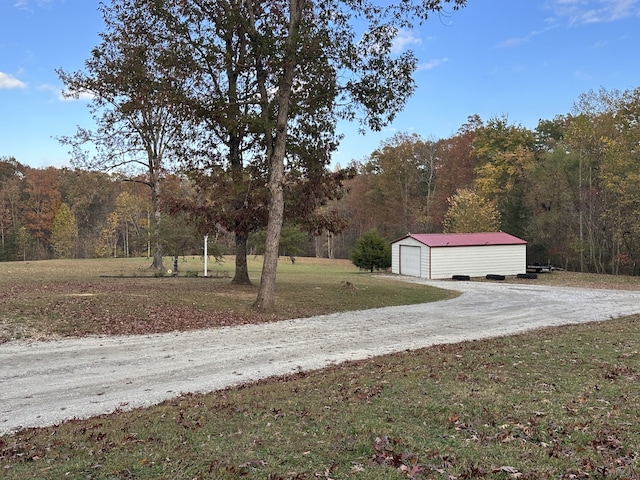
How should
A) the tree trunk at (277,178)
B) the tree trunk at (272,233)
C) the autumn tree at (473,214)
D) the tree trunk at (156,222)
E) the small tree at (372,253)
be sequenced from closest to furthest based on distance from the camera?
the tree trunk at (277,178) → the tree trunk at (272,233) → the tree trunk at (156,222) → the small tree at (372,253) → the autumn tree at (473,214)

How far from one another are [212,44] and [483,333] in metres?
10.5

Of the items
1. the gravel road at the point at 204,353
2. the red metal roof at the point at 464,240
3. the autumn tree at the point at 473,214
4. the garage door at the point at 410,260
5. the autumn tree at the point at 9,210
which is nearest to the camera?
the gravel road at the point at 204,353

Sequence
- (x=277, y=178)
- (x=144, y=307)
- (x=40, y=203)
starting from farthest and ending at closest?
(x=40, y=203)
(x=277, y=178)
(x=144, y=307)

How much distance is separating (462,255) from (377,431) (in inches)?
1026

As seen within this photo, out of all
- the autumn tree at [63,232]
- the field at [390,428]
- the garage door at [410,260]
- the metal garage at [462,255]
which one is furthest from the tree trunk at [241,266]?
the autumn tree at [63,232]

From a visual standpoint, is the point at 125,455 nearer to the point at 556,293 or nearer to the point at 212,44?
the point at 212,44

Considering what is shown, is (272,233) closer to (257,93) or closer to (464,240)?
(257,93)

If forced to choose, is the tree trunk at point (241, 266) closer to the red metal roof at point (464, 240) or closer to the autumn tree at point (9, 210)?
the red metal roof at point (464, 240)

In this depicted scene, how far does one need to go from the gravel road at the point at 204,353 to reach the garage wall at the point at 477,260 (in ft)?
45.0

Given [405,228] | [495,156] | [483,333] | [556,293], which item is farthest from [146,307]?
[405,228]

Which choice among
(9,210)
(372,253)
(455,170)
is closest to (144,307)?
(372,253)

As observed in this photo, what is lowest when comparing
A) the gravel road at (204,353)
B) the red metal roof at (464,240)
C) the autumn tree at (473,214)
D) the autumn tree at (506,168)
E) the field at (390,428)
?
the gravel road at (204,353)

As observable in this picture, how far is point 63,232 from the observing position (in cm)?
4769

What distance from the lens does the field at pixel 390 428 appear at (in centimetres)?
344
